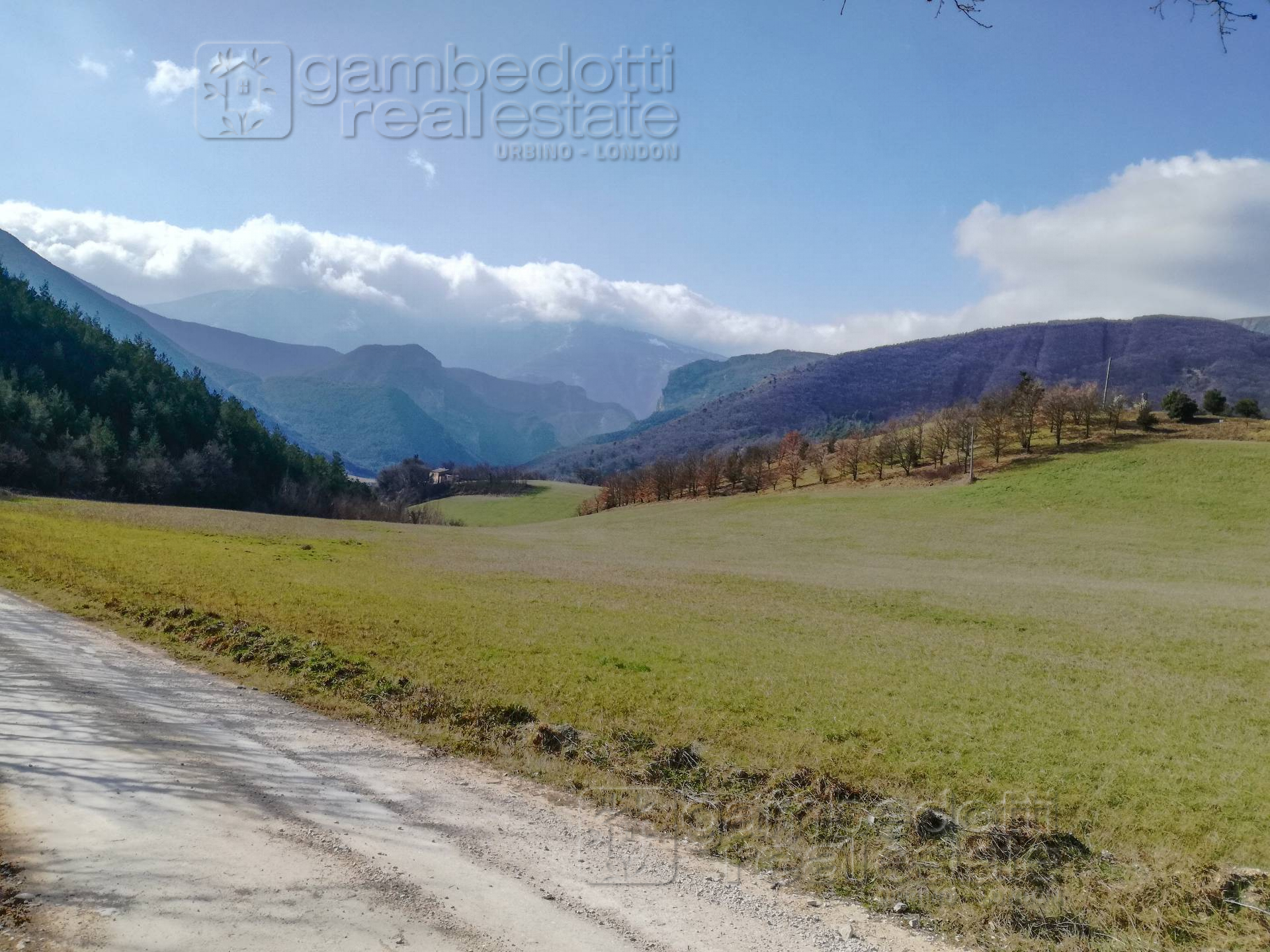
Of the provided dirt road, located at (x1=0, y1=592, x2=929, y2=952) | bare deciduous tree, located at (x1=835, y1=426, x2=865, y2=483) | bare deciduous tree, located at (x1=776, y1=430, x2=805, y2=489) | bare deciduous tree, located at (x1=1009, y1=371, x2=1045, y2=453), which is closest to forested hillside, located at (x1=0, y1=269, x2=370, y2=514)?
bare deciduous tree, located at (x1=776, y1=430, x2=805, y2=489)

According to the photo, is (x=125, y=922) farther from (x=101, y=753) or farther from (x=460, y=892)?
(x=101, y=753)

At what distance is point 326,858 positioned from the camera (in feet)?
19.1

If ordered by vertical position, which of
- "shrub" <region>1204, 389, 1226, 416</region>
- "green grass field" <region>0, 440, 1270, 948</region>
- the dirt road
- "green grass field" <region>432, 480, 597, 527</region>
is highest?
"shrub" <region>1204, 389, 1226, 416</region>

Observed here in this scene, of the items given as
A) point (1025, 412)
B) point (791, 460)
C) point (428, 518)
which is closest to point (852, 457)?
point (791, 460)

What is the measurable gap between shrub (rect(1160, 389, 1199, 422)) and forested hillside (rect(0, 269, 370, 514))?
106m

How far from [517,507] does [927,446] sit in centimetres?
8448

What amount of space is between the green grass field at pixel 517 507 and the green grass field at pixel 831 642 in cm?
8753

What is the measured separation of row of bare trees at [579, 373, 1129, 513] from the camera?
8094 centimetres

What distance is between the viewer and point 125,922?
474 cm

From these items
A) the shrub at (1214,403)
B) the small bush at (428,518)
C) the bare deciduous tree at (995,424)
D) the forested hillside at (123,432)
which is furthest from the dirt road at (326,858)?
the shrub at (1214,403)

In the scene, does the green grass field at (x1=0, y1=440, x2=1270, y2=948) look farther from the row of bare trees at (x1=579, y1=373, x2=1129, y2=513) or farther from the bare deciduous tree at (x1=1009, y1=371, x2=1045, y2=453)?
the row of bare trees at (x1=579, y1=373, x2=1129, y2=513)

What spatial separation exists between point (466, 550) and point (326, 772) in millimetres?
32779

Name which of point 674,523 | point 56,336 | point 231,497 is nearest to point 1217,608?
point 674,523

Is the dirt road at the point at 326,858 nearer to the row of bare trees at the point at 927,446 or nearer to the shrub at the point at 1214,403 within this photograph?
the row of bare trees at the point at 927,446
